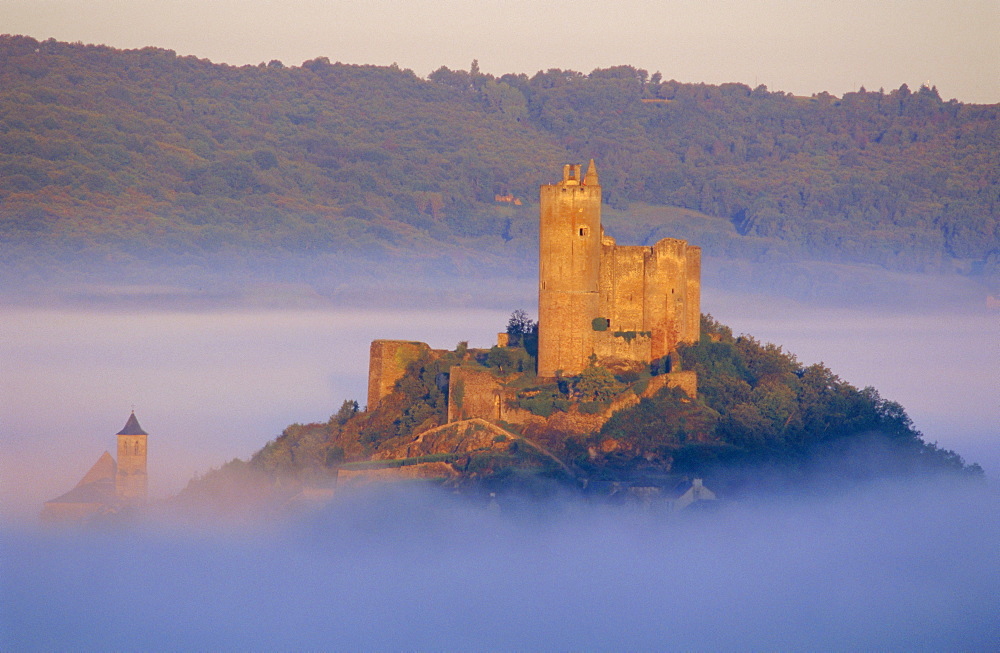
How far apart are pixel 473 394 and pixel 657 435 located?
5.22m

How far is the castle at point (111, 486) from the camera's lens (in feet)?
228

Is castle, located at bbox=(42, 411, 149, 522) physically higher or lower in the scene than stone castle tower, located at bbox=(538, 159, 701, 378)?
lower

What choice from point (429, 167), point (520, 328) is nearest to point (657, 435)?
point (520, 328)

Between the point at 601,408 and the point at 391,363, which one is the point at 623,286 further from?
the point at 391,363

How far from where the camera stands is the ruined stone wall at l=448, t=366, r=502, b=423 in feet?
174

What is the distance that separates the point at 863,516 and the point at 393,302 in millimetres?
70621

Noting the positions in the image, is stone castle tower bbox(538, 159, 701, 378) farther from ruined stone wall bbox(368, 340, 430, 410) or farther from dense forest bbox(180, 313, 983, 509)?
ruined stone wall bbox(368, 340, 430, 410)

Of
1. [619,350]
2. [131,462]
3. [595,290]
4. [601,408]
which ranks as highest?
[595,290]

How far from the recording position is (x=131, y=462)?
75.2 metres

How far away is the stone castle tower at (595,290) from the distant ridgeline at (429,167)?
68.0 m

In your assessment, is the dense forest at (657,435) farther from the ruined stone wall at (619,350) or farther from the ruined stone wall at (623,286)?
the ruined stone wall at (623,286)

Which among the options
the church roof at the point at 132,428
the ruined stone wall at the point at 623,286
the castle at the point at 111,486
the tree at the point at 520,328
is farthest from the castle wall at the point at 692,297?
the church roof at the point at 132,428

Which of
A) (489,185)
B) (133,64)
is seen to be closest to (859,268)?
(489,185)

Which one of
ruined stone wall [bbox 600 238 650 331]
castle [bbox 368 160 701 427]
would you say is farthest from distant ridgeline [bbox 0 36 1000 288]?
ruined stone wall [bbox 600 238 650 331]
